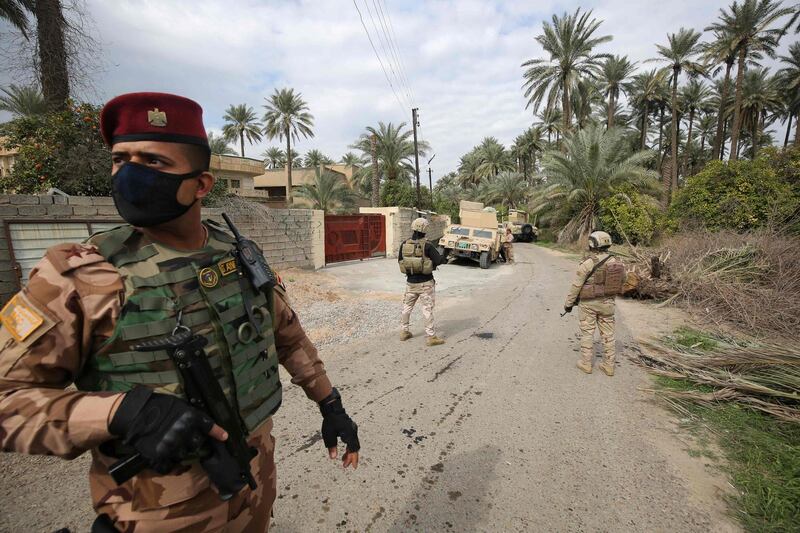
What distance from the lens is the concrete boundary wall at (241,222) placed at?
4.37m

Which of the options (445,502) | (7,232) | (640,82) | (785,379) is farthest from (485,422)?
(640,82)

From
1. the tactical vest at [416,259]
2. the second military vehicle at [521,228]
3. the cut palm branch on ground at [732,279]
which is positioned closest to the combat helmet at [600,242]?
the cut palm branch on ground at [732,279]

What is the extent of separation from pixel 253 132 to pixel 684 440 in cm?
3939

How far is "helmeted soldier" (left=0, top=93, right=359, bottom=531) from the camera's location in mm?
855

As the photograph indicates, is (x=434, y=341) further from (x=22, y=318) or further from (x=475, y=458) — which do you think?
(x=22, y=318)

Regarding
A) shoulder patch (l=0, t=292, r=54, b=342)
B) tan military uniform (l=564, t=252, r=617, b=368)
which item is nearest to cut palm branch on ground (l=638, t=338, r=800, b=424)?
tan military uniform (l=564, t=252, r=617, b=368)

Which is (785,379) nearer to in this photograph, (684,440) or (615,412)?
(684,440)

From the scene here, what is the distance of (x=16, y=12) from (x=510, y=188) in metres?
31.1

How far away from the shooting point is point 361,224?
43.7ft

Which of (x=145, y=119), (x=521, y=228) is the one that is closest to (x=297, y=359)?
(x=145, y=119)

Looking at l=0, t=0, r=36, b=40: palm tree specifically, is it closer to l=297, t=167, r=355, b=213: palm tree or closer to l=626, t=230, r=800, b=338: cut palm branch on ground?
l=626, t=230, r=800, b=338: cut palm branch on ground

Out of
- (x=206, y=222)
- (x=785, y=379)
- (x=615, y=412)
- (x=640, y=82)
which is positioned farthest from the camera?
(x=640, y=82)

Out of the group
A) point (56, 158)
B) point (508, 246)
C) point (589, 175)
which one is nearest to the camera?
point (56, 158)

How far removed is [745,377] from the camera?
3195 mm
